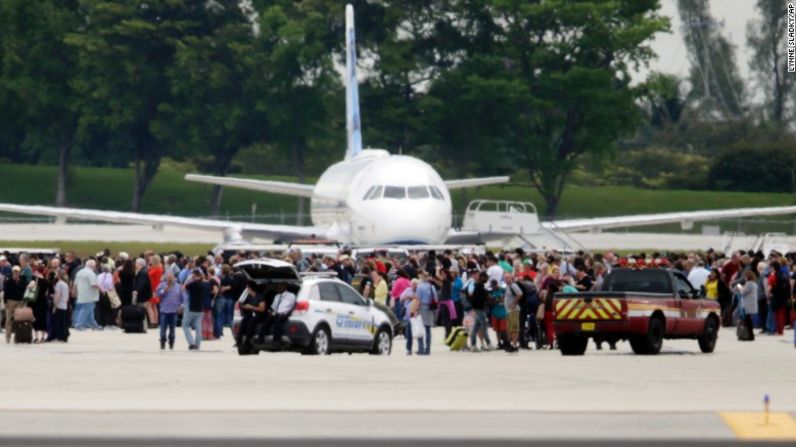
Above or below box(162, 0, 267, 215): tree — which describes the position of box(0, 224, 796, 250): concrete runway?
below

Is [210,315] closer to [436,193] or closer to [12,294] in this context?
[12,294]

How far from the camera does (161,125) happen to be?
99875 mm

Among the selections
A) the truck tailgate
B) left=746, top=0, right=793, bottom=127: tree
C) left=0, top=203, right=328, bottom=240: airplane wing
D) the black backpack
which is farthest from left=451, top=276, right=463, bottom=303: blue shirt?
left=746, top=0, right=793, bottom=127: tree

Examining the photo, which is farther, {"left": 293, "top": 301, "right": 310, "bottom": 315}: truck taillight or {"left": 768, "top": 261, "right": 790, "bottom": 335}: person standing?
{"left": 768, "top": 261, "right": 790, "bottom": 335}: person standing

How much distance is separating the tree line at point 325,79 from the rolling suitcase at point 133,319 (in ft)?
186

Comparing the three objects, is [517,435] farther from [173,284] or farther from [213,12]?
[213,12]

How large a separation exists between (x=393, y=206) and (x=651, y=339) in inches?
836

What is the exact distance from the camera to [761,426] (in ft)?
63.0

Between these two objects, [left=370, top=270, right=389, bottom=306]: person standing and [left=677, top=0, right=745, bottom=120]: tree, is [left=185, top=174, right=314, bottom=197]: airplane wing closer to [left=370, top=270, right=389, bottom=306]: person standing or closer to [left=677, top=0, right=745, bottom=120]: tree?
[left=370, top=270, right=389, bottom=306]: person standing

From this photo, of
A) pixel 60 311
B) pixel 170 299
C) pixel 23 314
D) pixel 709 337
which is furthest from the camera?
pixel 60 311

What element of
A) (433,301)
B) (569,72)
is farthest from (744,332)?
(569,72)

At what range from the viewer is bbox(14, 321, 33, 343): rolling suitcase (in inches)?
1350

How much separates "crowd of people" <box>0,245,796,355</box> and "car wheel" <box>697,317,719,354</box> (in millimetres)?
1667

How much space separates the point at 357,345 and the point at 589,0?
6820 cm
